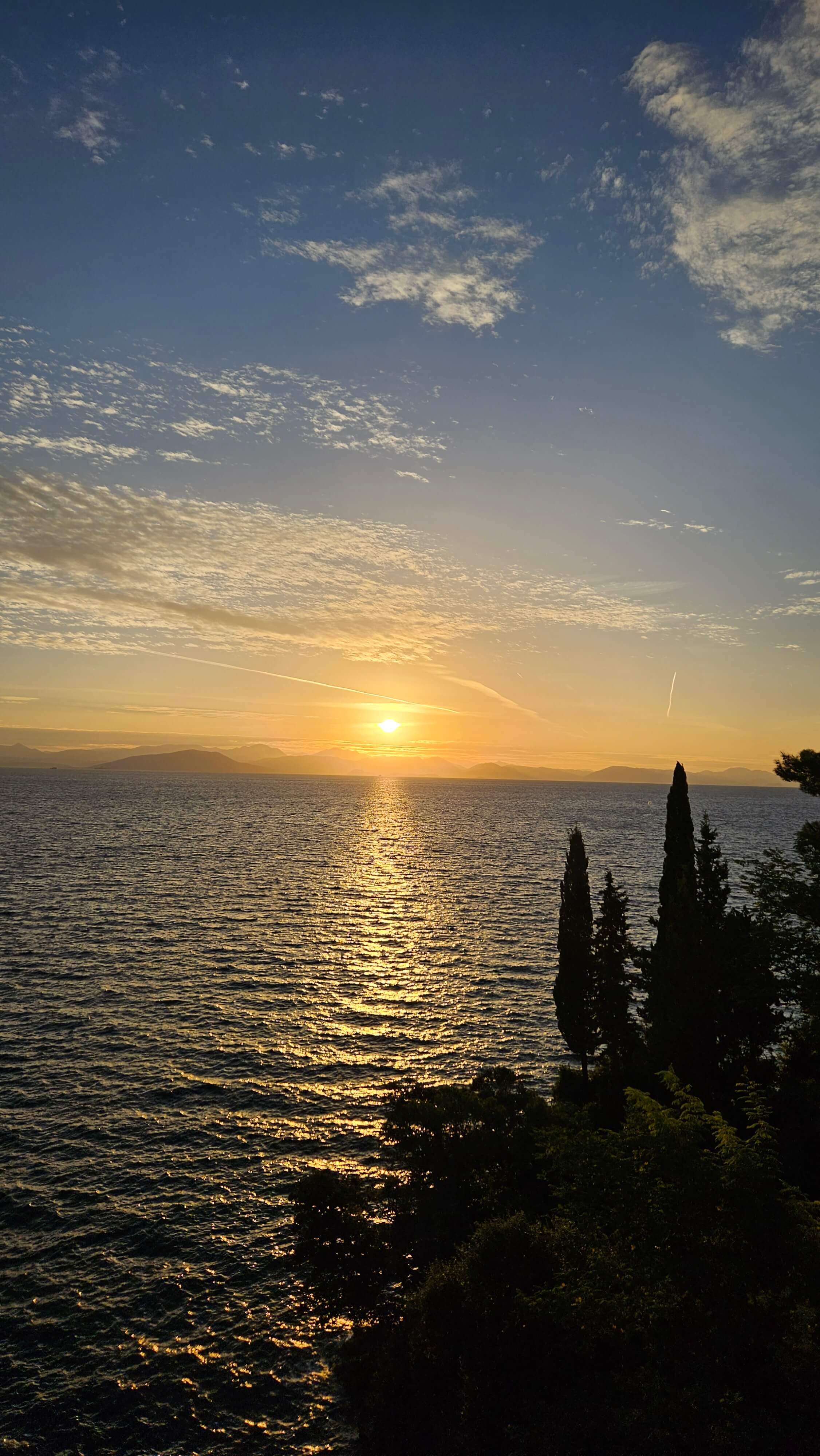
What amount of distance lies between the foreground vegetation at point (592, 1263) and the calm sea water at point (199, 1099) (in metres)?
3.38

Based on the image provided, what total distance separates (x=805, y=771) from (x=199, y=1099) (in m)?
34.5

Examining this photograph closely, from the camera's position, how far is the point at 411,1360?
20.2m

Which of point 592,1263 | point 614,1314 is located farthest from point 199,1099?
point 614,1314

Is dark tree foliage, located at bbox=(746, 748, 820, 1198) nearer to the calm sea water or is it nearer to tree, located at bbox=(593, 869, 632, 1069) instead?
tree, located at bbox=(593, 869, 632, 1069)

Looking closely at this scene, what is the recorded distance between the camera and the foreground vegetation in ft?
54.8

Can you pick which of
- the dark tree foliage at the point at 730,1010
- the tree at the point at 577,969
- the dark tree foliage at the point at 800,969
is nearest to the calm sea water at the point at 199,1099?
the tree at the point at 577,969

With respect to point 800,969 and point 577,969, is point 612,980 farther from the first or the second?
point 800,969

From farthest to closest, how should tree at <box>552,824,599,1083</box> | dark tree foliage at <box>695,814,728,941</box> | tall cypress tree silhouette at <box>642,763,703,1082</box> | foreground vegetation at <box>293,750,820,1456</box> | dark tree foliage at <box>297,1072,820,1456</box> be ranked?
1. tree at <box>552,824,599,1083</box>
2. dark tree foliage at <box>695,814,728,941</box>
3. tall cypress tree silhouette at <box>642,763,703,1082</box>
4. foreground vegetation at <box>293,750,820,1456</box>
5. dark tree foliage at <box>297,1072,820,1456</box>

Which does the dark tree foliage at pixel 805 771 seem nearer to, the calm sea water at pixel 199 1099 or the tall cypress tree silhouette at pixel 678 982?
the tall cypress tree silhouette at pixel 678 982

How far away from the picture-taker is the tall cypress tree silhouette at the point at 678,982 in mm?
35000

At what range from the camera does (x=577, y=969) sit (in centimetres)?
4500

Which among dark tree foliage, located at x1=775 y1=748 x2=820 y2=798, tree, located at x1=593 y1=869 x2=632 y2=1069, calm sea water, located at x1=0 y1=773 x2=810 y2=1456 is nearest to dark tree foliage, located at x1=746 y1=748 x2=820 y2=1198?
dark tree foliage, located at x1=775 y1=748 x2=820 y2=798

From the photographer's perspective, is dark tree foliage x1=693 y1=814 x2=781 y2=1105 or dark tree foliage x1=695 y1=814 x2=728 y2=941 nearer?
dark tree foliage x1=693 y1=814 x2=781 y2=1105

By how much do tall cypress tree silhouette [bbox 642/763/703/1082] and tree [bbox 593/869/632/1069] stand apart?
150cm
